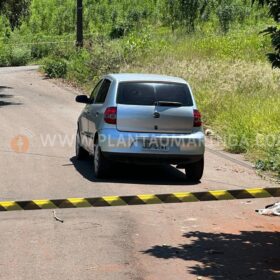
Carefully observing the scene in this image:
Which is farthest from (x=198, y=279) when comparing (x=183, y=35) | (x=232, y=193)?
(x=183, y=35)

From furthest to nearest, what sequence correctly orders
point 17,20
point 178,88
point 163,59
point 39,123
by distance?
point 163,59 < point 17,20 < point 39,123 < point 178,88

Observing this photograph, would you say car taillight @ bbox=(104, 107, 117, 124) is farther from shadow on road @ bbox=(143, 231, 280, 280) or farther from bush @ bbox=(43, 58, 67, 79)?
bush @ bbox=(43, 58, 67, 79)

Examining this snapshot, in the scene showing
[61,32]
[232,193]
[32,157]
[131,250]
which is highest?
[232,193]

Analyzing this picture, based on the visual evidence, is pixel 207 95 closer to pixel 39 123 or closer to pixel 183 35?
pixel 39 123

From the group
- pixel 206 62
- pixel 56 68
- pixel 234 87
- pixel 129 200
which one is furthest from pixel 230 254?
pixel 56 68

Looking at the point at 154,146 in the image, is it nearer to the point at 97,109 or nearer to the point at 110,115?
the point at 110,115

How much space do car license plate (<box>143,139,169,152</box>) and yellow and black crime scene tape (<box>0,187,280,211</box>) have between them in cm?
337

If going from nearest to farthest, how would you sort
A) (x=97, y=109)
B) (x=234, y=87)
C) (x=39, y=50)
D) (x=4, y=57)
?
1. (x=97, y=109)
2. (x=234, y=87)
3. (x=4, y=57)
4. (x=39, y=50)

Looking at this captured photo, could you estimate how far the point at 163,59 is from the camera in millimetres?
29906

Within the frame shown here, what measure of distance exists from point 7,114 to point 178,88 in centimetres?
1160

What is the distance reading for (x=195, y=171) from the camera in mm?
11641

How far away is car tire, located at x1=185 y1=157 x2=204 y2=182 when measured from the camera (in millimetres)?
11555

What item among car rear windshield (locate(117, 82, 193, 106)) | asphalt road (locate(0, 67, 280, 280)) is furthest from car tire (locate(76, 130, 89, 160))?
car rear windshield (locate(117, 82, 193, 106))

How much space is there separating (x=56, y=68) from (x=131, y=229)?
27.7m
